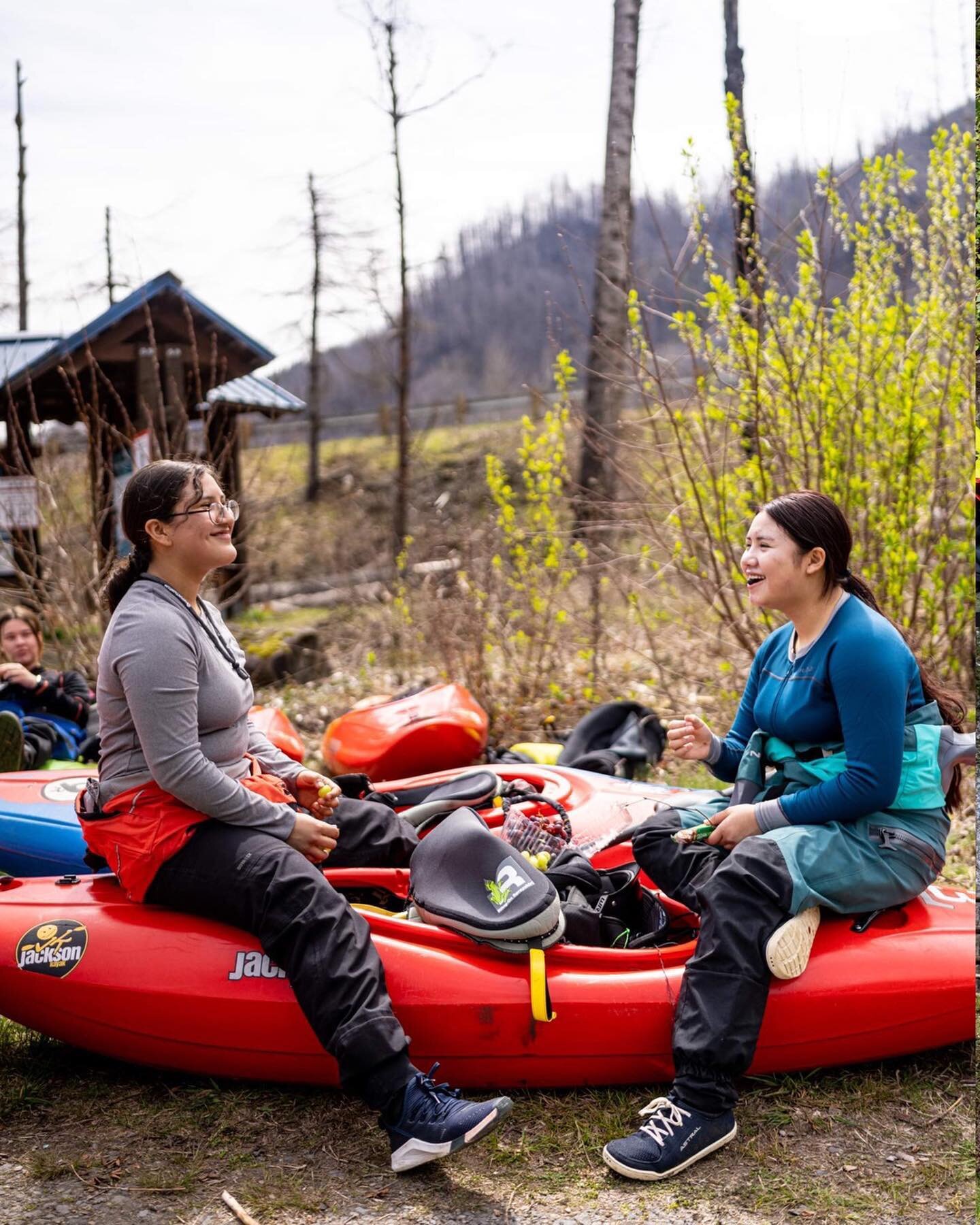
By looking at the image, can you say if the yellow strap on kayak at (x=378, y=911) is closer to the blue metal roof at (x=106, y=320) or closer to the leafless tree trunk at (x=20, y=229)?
the blue metal roof at (x=106, y=320)

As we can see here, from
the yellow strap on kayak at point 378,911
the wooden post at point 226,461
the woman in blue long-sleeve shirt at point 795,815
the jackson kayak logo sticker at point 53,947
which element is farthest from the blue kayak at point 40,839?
the wooden post at point 226,461

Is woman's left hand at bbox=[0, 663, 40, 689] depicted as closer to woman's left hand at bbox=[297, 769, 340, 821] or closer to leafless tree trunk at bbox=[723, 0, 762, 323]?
woman's left hand at bbox=[297, 769, 340, 821]

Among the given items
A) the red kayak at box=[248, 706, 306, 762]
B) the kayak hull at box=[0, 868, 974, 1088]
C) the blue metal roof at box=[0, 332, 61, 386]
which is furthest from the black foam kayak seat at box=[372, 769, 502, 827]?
the blue metal roof at box=[0, 332, 61, 386]

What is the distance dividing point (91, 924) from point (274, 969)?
551mm

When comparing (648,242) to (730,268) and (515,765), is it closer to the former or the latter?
(730,268)

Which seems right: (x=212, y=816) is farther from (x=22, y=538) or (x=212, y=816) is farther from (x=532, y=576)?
(x=22, y=538)

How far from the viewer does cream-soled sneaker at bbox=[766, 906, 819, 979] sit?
8.99 ft

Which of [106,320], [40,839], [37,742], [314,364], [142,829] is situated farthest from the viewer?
[314,364]

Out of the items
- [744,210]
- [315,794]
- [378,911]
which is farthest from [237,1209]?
[744,210]

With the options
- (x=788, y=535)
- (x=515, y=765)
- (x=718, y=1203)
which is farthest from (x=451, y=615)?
(x=718, y=1203)

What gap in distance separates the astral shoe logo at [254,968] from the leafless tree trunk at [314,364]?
A: 17.5 meters

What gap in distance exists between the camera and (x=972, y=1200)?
2.44 metres

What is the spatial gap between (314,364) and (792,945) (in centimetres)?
2045

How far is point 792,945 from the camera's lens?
2770 mm
